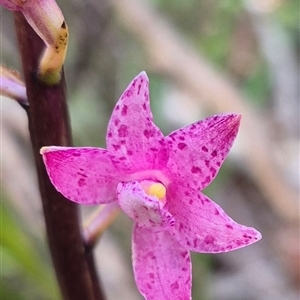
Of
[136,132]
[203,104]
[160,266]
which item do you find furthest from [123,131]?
[203,104]

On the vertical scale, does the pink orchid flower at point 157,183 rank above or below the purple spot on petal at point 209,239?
above

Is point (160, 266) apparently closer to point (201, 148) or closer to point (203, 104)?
point (201, 148)

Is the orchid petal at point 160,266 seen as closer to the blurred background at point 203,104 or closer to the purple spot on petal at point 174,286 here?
the purple spot on petal at point 174,286

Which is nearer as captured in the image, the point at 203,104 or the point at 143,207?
the point at 143,207

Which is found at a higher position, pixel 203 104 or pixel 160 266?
pixel 203 104

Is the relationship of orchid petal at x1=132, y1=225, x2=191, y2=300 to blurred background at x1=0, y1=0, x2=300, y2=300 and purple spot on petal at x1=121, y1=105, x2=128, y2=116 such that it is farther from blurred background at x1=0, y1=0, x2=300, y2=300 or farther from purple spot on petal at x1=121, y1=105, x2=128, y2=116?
blurred background at x1=0, y1=0, x2=300, y2=300

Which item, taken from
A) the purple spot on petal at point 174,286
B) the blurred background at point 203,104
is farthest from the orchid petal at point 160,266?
the blurred background at point 203,104
